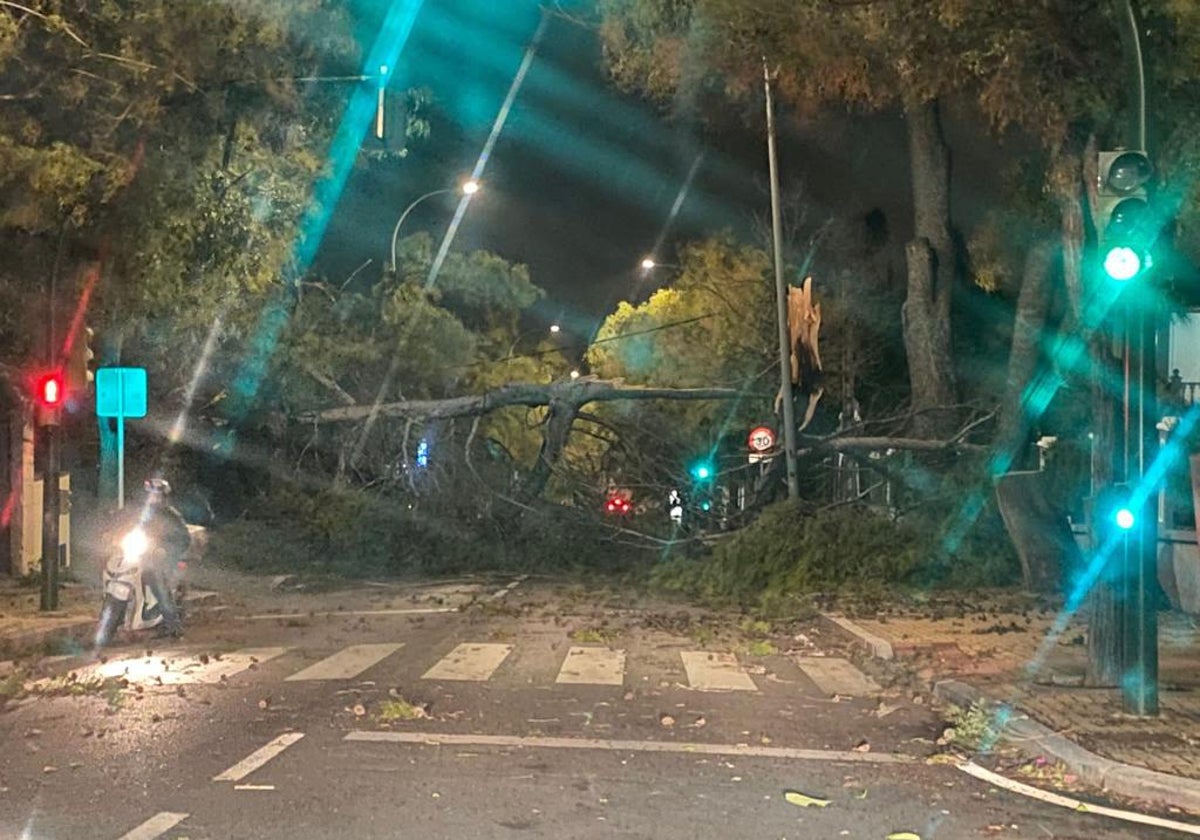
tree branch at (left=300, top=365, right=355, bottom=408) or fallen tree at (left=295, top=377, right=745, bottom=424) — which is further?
tree branch at (left=300, top=365, right=355, bottom=408)

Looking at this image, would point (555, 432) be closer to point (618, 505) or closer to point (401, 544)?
point (618, 505)

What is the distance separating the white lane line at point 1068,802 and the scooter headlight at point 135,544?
8896 mm

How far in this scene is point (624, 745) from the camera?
8977 mm

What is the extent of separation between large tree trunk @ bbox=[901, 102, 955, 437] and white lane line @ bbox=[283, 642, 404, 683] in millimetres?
Result: 11347

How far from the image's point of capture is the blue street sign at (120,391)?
18.4 m

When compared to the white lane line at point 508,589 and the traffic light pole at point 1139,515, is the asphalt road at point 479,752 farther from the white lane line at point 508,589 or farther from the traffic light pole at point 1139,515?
the white lane line at point 508,589

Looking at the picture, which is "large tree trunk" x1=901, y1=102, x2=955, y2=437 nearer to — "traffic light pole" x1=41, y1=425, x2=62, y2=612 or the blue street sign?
the blue street sign

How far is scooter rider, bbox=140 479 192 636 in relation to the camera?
14.4 metres

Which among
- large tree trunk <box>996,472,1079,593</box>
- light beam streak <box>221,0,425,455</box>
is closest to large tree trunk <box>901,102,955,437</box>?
large tree trunk <box>996,472,1079,593</box>

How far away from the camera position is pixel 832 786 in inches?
312

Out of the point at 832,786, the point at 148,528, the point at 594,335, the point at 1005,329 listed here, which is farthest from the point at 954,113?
the point at 594,335

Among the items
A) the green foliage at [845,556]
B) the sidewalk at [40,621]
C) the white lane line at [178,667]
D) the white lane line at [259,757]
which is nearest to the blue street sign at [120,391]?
the sidewalk at [40,621]

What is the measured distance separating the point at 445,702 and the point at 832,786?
3592 mm

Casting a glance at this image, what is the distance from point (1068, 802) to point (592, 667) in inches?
230
